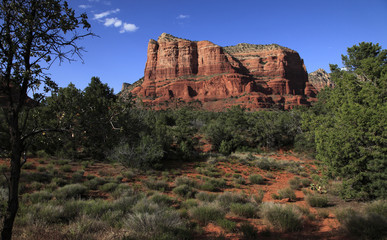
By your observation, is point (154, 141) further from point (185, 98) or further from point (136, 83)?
point (136, 83)

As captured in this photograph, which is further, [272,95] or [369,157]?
[272,95]

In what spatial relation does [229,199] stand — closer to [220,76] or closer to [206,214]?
[206,214]

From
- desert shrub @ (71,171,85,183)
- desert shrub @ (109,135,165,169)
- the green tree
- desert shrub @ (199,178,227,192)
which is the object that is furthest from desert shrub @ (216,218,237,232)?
desert shrub @ (109,135,165,169)

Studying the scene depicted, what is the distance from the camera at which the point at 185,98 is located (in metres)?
94.5

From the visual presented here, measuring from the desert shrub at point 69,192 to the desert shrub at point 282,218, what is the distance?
756cm

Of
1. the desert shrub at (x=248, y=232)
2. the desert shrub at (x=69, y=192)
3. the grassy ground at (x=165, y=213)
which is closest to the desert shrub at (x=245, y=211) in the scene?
the grassy ground at (x=165, y=213)

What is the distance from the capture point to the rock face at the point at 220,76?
3656 inches

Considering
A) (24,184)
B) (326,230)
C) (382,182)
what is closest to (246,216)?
(326,230)

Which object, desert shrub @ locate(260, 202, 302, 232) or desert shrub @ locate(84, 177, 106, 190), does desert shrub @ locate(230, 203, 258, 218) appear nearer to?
desert shrub @ locate(260, 202, 302, 232)

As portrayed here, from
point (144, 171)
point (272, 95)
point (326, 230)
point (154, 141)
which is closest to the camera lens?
point (326, 230)

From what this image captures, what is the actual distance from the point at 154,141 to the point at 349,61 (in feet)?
75.9

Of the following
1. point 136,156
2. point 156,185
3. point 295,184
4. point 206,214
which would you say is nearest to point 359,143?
point 295,184

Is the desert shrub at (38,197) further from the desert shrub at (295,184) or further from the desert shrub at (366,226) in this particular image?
the desert shrub at (295,184)

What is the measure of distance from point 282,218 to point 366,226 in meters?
2.06
